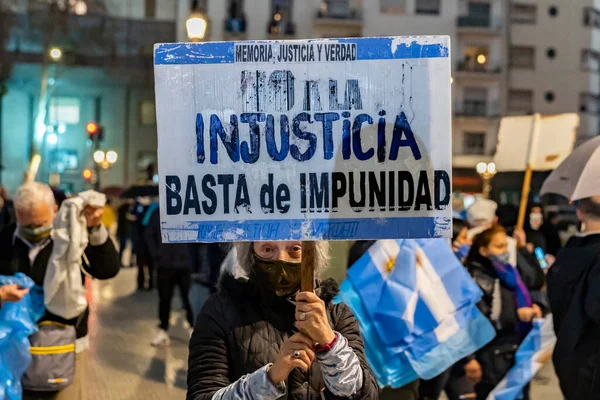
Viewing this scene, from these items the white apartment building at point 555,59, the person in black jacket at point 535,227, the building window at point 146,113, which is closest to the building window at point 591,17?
the white apartment building at point 555,59

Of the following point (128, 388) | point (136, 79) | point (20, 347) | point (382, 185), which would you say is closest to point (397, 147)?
point (382, 185)

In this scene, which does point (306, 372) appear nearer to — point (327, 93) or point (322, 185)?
point (322, 185)

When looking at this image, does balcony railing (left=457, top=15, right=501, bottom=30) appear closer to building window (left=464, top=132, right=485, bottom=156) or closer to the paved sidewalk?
building window (left=464, top=132, right=485, bottom=156)

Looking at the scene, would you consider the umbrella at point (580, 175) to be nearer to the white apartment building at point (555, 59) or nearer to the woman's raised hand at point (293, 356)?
the woman's raised hand at point (293, 356)

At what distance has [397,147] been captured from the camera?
2.52 m

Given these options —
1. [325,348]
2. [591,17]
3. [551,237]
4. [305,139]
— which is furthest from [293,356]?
[591,17]

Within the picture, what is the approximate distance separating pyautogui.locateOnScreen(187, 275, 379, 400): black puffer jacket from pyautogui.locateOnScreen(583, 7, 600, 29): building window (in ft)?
164

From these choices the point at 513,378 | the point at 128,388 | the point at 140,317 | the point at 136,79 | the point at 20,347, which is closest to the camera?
the point at 20,347

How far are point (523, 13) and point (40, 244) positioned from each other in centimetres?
4642

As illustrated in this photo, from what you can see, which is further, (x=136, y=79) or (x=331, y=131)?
(x=136, y=79)

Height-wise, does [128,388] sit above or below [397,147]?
below

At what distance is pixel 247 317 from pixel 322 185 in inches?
20.2

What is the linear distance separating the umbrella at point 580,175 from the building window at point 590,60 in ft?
156

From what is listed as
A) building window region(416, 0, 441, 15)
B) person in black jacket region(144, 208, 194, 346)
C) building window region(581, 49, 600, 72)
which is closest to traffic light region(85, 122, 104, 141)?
person in black jacket region(144, 208, 194, 346)
